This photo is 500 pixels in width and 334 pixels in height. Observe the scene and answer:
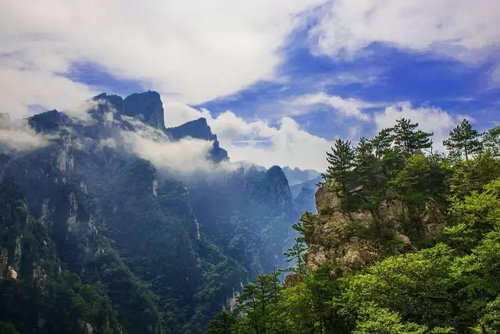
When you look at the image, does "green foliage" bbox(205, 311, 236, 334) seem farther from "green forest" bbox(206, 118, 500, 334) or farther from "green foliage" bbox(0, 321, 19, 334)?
"green foliage" bbox(0, 321, 19, 334)

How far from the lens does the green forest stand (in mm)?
29484

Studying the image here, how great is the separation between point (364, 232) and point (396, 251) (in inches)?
262

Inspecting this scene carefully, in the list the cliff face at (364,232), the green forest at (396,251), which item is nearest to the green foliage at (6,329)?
the green forest at (396,251)

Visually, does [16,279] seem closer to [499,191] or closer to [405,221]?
[405,221]

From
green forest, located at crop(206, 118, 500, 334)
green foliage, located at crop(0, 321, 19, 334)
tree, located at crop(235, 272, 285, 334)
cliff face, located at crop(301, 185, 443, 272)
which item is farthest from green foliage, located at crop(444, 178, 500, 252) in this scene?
green foliage, located at crop(0, 321, 19, 334)

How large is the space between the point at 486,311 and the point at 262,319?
78.1ft

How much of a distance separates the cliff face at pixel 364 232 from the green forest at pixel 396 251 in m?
0.15

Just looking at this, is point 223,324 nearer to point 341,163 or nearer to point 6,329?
point 341,163

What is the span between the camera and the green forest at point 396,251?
29484 mm

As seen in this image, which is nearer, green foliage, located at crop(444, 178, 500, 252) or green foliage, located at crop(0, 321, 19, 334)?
green foliage, located at crop(444, 178, 500, 252)

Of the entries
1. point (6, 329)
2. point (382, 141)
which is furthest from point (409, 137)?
point (6, 329)

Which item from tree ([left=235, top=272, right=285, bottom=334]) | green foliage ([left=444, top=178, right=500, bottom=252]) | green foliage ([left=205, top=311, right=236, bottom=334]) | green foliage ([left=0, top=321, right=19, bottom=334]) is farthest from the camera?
green foliage ([left=0, top=321, right=19, bottom=334])

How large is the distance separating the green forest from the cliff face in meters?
0.15

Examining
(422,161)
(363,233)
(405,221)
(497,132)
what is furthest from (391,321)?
(497,132)
